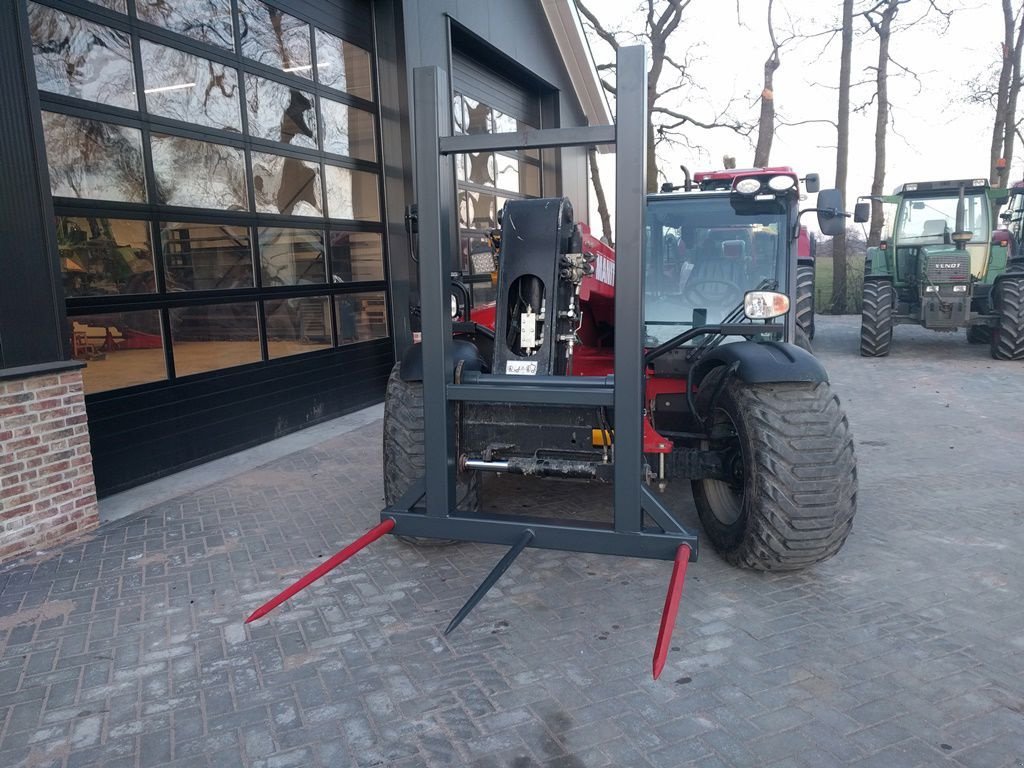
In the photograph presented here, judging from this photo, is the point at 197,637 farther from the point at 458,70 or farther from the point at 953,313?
the point at 953,313

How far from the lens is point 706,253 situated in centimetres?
520

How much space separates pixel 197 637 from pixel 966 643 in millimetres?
3558

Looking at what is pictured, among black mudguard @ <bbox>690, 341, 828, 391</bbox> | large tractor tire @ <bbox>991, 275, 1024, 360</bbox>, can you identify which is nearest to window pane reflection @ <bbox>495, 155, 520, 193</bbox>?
large tractor tire @ <bbox>991, 275, 1024, 360</bbox>

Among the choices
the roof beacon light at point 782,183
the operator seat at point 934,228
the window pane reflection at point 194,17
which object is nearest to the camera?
the roof beacon light at point 782,183

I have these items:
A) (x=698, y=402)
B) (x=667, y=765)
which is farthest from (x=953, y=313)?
(x=667, y=765)

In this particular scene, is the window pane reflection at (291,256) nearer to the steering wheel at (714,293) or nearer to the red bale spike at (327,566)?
the steering wheel at (714,293)

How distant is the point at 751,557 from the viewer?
3838mm

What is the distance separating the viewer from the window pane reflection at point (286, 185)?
7531mm

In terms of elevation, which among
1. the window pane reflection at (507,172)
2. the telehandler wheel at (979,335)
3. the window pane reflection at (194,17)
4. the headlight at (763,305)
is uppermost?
the window pane reflection at (194,17)

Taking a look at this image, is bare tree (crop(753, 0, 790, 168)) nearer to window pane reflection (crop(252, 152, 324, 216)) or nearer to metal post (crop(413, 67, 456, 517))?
window pane reflection (crop(252, 152, 324, 216))

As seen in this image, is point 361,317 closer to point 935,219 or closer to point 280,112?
point 280,112

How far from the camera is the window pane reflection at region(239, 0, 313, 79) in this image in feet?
24.1

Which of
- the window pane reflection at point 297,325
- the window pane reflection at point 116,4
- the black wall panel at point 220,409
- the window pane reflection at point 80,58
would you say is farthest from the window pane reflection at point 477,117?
the window pane reflection at point 80,58

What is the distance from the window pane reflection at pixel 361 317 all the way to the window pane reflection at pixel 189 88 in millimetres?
2343
